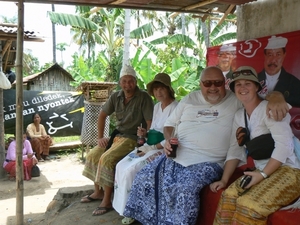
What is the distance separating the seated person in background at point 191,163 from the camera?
11.0ft

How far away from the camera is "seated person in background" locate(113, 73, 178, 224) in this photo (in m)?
4.04

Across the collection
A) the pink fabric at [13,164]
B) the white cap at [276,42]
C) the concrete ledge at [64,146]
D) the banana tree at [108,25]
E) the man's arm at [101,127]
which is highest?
the banana tree at [108,25]

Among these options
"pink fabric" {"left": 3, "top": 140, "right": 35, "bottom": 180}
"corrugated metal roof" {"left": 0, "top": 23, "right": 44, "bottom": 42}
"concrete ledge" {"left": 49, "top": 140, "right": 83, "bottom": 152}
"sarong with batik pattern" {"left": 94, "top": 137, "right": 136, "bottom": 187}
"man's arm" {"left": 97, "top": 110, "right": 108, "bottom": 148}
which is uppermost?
"corrugated metal roof" {"left": 0, "top": 23, "right": 44, "bottom": 42}

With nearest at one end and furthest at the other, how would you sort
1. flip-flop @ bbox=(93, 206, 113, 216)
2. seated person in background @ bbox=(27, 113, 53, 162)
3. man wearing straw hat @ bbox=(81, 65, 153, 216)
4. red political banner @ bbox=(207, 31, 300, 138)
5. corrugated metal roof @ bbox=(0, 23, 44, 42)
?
red political banner @ bbox=(207, 31, 300, 138) < flip-flop @ bbox=(93, 206, 113, 216) < man wearing straw hat @ bbox=(81, 65, 153, 216) < corrugated metal roof @ bbox=(0, 23, 44, 42) < seated person in background @ bbox=(27, 113, 53, 162)

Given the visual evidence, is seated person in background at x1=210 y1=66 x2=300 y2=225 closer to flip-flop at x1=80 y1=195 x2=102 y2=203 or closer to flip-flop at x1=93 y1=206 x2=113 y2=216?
flip-flop at x1=93 y1=206 x2=113 y2=216

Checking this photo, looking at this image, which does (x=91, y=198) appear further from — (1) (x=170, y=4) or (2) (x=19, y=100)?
(1) (x=170, y=4)

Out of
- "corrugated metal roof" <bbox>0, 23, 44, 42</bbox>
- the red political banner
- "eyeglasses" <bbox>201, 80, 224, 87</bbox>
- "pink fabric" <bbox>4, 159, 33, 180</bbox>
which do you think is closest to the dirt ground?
"pink fabric" <bbox>4, 159, 33, 180</bbox>

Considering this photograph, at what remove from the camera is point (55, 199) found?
548cm

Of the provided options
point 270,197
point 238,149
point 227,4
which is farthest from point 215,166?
point 227,4

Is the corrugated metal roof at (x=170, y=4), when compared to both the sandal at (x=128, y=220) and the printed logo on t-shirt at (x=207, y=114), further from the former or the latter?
the sandal at (x=128, y=220)

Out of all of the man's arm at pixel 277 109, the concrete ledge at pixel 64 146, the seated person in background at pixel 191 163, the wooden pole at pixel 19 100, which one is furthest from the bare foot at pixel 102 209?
the concrete ledge at pixel 64 146

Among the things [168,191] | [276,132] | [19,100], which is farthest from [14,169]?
[276,132]

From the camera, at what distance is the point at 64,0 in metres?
4.49

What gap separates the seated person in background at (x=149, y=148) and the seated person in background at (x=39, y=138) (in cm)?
708
